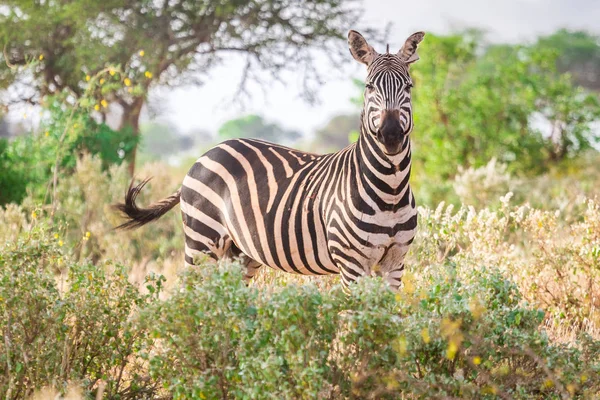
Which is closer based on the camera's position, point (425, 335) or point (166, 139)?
point (425, 335)

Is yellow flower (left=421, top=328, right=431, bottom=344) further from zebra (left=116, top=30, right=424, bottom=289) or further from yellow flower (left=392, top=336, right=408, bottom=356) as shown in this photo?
zebra (left=116, top=30, right=424, bottom=289)

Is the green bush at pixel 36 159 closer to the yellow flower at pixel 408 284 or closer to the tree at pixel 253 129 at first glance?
the yellow flower at pixel 408 284

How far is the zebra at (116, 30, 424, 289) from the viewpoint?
166 inches

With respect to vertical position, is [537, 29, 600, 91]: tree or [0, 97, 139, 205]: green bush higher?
[537, 29, 600, 91]: tree

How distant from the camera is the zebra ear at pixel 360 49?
14.6ft

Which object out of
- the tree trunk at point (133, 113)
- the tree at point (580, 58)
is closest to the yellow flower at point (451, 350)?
the tree trunk at point (133, 113)

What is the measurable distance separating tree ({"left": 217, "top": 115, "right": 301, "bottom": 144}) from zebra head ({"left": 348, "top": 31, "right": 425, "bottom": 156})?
57.6 m

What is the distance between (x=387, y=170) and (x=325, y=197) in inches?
20.7

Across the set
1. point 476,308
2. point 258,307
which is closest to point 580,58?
point 476,308

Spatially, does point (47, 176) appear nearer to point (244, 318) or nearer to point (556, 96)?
point (244, 318)

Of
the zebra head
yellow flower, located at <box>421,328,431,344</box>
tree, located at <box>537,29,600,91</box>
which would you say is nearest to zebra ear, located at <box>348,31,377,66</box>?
the zebra head

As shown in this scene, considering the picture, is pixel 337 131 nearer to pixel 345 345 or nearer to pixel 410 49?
pixel 410 49

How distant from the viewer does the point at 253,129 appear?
209 ft

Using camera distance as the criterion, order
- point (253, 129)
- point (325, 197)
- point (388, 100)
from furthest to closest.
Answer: point (253, 129), point (325, 197), point (388, 100)
